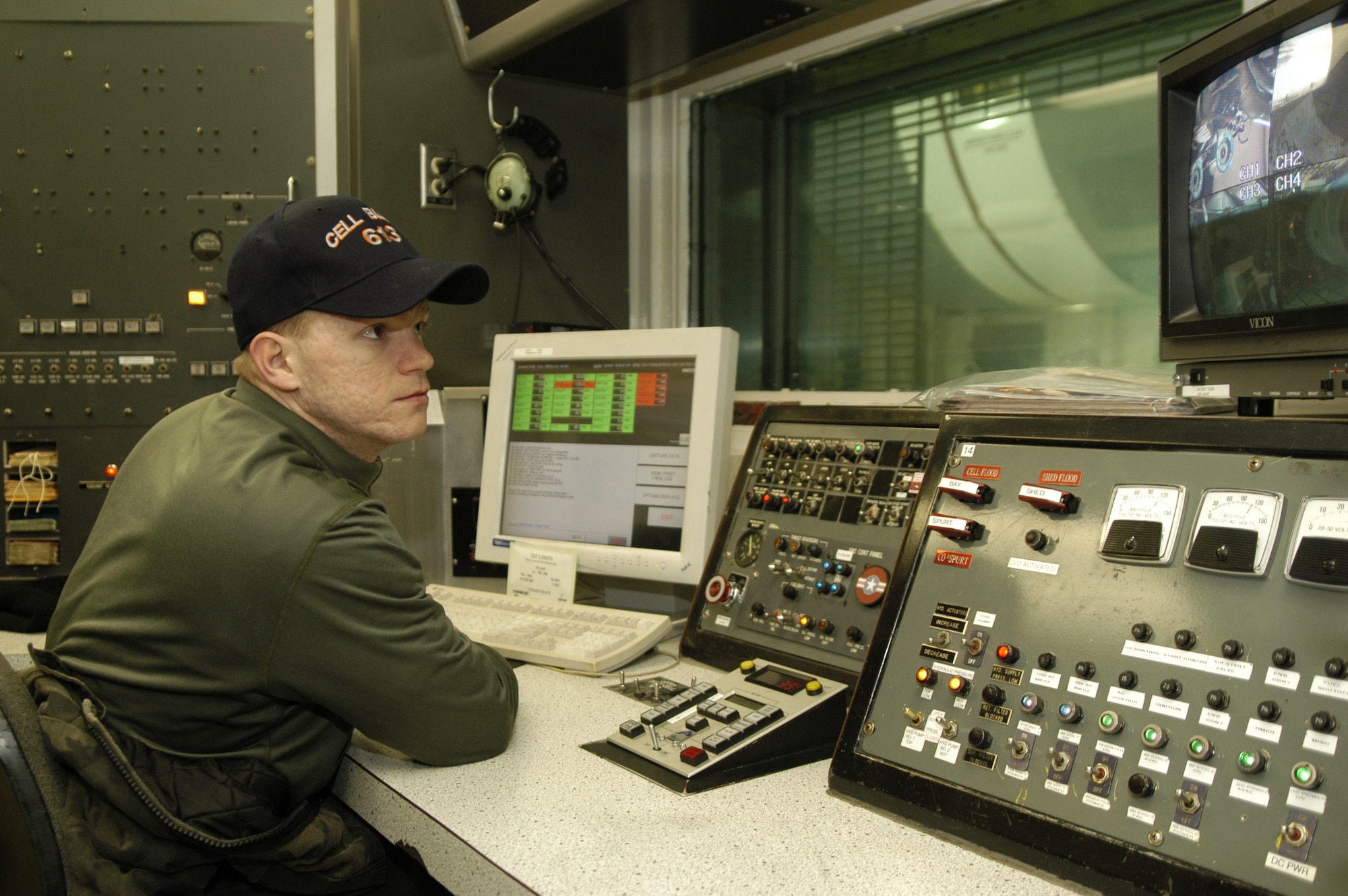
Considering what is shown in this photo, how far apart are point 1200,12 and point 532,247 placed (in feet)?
4.33

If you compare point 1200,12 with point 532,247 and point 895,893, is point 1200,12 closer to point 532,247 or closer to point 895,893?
point 532,247

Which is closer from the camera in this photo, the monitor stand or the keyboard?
the keyboard

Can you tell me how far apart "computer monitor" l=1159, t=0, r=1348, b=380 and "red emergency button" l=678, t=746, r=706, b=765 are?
0.62m

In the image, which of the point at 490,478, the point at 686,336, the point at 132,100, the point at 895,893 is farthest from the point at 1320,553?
the point at 132,100

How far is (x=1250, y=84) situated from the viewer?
0.93m

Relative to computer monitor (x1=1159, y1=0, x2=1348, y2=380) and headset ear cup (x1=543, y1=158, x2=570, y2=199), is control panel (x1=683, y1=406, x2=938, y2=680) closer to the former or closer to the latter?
computer monitor (x1=1159, y1=0, x2=1348, y2=380)

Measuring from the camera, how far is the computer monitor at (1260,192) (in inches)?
33.5

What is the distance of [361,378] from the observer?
1163 millimetres

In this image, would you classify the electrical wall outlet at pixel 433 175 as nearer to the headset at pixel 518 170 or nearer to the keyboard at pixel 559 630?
the headset at pixel 518 170

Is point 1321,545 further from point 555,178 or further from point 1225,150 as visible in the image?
point 555,178

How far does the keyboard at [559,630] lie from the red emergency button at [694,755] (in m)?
0.37

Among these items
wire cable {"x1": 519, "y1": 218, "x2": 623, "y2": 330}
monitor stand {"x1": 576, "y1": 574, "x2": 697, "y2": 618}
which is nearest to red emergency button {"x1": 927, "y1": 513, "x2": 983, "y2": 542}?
monitor stand {"x1": 576, "y1": 574, "x2": 697, "y2": 618}

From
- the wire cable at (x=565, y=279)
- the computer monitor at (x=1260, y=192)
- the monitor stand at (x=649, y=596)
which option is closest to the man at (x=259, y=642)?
the monitor stand at (x=649, y=596)

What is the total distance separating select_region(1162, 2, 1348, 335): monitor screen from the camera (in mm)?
851
